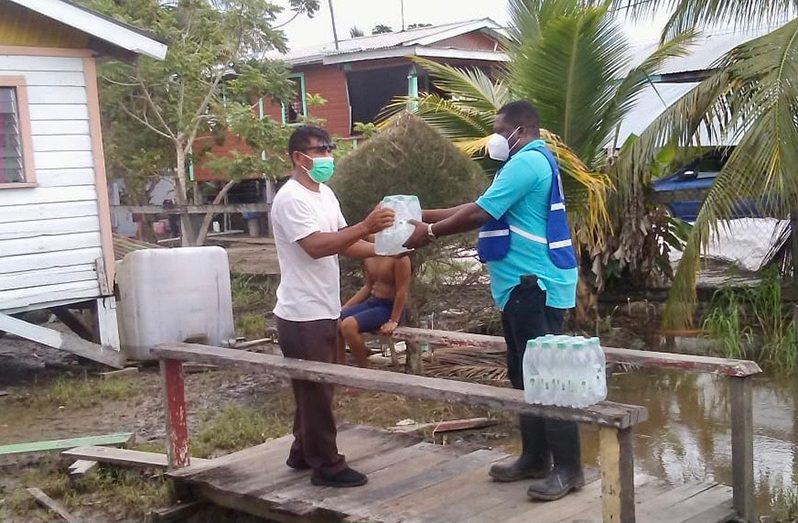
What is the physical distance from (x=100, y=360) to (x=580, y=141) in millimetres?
5076

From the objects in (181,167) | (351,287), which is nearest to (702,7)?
(351,287)

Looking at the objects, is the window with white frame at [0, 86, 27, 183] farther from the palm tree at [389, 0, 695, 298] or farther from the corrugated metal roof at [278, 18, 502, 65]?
the corrugated metal roof at [278, 18, 502, 65]

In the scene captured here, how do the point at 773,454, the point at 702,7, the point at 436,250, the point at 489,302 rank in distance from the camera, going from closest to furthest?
1. the point at 773,454
2. the point at 436,250
3. the point at 702,7
4. the point at 489,302

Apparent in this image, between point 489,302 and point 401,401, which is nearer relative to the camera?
point 401,401

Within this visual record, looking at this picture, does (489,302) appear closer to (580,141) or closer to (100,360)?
(580,141)

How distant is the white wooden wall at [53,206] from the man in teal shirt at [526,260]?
5603mm

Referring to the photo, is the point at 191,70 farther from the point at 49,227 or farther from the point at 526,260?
the point at 526,260

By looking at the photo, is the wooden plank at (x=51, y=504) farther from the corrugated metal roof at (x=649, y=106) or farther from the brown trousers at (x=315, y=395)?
the corrugated metal roof at (x=649, y=106)

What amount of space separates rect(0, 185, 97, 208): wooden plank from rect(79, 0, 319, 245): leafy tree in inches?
201

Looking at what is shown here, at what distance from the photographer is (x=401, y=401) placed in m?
7.60

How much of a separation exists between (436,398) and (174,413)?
197 centimetres

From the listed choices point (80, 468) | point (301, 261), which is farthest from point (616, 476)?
point (80, 468)

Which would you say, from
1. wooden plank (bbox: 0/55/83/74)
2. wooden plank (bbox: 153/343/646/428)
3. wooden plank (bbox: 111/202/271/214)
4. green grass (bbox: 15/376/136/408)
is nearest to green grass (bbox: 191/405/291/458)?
green grass (bbox: 15/376/136/408)

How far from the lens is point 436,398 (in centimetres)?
391
